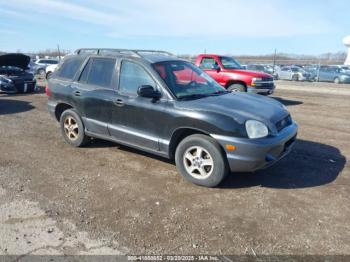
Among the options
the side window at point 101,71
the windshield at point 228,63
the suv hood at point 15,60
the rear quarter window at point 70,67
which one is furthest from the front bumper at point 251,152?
the suv hood at point 15,60

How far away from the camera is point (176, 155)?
4.68 meters

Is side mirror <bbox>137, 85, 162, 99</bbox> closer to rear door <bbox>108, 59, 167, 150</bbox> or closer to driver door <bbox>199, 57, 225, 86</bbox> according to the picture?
rear door <bbox>108, 59, 167, 150</bbox>

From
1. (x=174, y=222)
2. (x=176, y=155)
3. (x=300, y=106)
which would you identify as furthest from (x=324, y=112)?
(x=174, y=222)

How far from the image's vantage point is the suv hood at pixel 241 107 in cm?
430

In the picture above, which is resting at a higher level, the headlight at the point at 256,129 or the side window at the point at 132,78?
the side window at the point at 132,78

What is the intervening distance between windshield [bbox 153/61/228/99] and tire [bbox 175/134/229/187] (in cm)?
75

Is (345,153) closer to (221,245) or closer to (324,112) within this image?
(221,245)

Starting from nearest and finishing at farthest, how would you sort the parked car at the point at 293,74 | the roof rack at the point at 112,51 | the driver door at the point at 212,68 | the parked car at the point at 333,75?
the roof rack at the point at 112,51
the driver door at the point at 212,68
the parked car at the point at 333,75
the parked car at the point at 293,74

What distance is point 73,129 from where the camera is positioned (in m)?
6.18

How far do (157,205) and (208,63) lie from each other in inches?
366

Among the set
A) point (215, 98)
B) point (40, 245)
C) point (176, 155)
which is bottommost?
point (40, 245)

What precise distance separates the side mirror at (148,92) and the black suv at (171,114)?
0.6 inches

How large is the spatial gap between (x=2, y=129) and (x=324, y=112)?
9.31m

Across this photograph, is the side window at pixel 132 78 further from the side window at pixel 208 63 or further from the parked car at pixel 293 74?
the parked car at pixel 293 74
